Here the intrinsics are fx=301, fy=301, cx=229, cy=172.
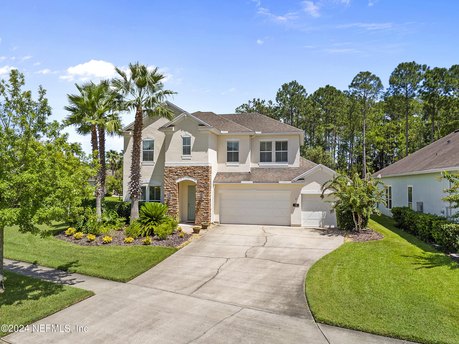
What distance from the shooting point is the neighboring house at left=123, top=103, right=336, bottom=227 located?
759 inches

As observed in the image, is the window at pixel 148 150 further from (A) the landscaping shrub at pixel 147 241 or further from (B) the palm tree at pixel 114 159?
(B) the palm tree at pixel 114 159

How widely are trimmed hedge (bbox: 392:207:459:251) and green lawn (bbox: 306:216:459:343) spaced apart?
2.59ft

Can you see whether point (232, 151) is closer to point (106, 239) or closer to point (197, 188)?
point (197, 188)

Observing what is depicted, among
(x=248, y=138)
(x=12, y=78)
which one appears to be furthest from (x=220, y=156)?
(x=12, y=78)

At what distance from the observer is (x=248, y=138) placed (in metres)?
20.9

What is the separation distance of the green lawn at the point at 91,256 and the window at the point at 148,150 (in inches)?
308

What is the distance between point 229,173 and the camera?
21.0 metres

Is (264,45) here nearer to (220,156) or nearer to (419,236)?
(220,156)

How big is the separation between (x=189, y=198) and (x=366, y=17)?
1437 centimetres

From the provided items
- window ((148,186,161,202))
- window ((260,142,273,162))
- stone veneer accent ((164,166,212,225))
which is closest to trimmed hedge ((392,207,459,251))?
window ((260,142,273,162))

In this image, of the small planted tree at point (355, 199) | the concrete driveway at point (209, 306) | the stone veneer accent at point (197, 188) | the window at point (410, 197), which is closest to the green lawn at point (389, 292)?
the concrete driveway at point (209, 306)

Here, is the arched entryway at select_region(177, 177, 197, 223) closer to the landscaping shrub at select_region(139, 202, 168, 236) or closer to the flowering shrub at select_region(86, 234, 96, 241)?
the landscaping shrub at select_region(139, 202, 168, 236)

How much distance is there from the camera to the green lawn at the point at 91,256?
38.0ft

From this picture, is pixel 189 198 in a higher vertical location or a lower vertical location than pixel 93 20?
lower
